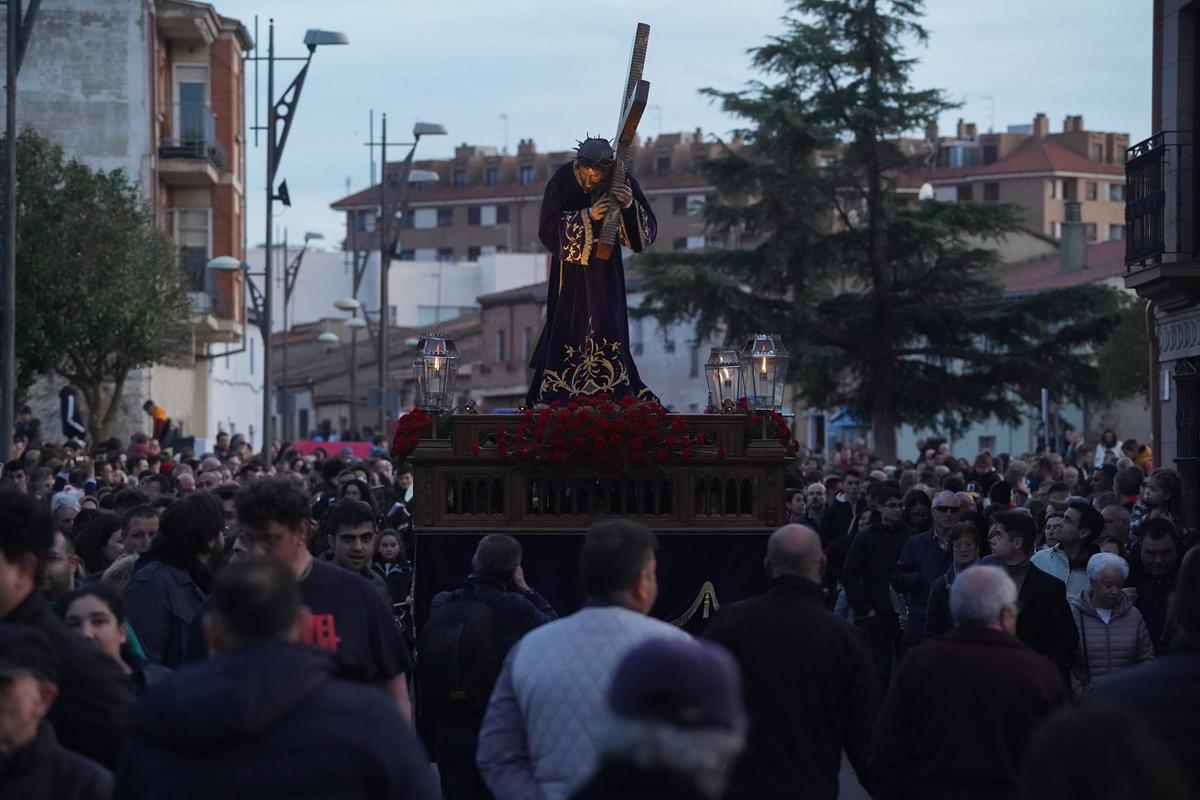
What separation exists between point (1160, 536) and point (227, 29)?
38137mm

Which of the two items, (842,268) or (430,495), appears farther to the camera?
(842,268)

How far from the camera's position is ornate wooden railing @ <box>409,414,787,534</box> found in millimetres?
11578

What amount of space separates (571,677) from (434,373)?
6.17 m

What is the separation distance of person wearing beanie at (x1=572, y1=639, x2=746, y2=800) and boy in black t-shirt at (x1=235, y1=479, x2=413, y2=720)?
2.63m

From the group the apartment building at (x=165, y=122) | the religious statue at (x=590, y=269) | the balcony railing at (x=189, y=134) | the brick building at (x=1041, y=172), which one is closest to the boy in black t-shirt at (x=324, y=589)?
the religious statue at (x=590, y=269)

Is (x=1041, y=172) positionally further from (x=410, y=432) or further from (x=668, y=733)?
(x=668, y=733)

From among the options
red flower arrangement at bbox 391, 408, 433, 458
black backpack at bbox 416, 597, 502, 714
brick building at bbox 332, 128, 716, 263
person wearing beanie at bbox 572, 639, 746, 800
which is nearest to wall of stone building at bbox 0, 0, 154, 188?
red flower arrangement at bbox 391, 408, 433, 458

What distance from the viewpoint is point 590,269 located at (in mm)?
12352

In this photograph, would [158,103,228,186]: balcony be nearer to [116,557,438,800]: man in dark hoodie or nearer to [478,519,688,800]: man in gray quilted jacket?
[478,519,688,800]: man in gray quilted jacket

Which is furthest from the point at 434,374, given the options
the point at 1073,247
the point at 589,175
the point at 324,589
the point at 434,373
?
the point at 1073,247

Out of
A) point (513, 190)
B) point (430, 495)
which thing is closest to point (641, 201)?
point (430, 495)

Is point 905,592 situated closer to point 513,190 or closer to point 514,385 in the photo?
point 514,385

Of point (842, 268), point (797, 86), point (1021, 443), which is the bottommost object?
point (1021, 443)

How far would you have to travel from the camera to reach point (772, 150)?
4169cm
